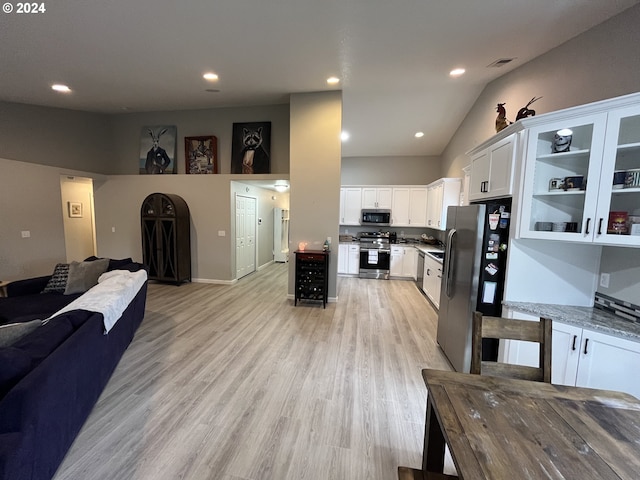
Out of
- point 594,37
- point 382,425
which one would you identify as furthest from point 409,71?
point 382,425

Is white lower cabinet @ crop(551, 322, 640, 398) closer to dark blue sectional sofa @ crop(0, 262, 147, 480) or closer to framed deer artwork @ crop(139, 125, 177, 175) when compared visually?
dark blue sectional sofa @ crop(0, 262, 147, 480)

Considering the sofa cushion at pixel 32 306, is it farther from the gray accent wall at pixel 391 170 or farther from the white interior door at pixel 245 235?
the gray accent wall at pixel 391 170

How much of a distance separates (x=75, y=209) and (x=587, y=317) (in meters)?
9.55

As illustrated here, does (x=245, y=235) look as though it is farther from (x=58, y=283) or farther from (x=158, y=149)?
(x=58, y=283)

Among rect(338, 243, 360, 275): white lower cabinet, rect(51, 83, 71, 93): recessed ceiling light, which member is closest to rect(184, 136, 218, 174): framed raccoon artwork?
rect(51, 83, 71, 93): recessed ceiling light

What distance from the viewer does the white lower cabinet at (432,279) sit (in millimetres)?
4312

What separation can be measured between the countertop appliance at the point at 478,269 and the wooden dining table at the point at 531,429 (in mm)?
1295

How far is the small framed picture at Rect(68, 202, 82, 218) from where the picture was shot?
6.45m

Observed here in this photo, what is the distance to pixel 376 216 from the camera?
648cm

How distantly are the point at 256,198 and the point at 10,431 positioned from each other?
5848mm

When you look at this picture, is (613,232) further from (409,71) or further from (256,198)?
(256,198)

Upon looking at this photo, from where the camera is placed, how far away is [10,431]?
122 cm

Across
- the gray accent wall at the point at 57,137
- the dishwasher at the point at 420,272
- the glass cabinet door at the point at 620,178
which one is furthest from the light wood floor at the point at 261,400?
the gray accent wall at the point at 57,137

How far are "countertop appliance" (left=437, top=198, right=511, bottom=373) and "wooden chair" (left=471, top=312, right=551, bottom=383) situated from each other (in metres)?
1.02
